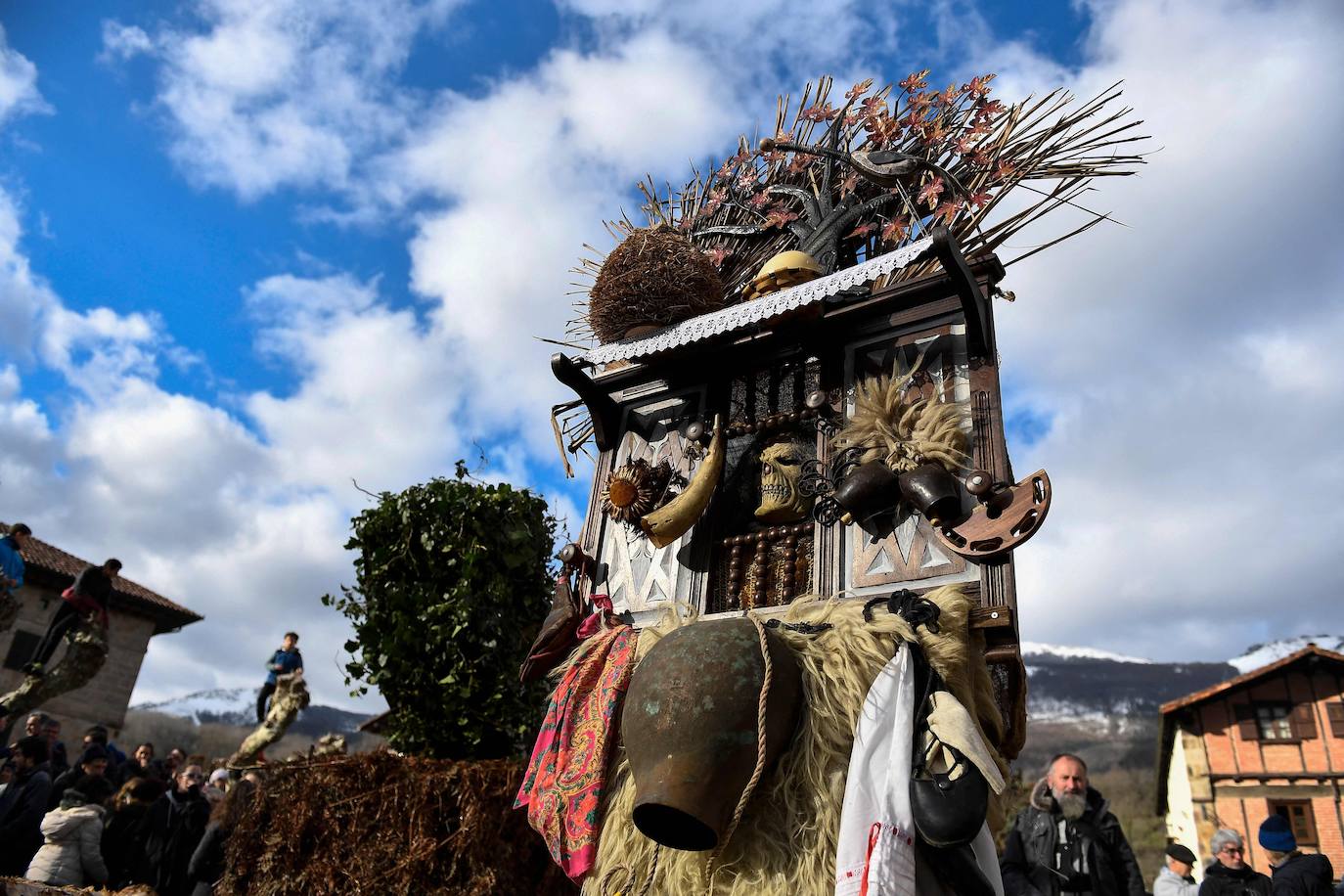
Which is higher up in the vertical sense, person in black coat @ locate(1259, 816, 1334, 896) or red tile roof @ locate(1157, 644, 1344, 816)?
red tile roof @ locate(1157, 644, 1344, 816)

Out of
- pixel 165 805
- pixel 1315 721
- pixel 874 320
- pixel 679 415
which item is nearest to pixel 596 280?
pixel 679 415

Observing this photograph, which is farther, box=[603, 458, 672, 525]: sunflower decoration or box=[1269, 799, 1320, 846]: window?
box=[1269, 799, 1320, 846]: window

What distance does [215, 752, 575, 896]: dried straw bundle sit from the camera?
4.65 metres

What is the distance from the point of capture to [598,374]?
19.8ft

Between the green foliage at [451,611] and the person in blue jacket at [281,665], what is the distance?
2.52 metres

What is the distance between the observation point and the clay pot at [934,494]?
3877mm

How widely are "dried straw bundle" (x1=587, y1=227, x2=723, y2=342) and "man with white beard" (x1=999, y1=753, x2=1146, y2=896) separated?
3418 mm

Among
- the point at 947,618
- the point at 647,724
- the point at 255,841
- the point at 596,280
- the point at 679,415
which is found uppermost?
the point at 596,280

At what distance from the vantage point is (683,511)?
4820mm

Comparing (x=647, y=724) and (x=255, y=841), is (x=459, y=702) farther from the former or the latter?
(x=647, y=724)

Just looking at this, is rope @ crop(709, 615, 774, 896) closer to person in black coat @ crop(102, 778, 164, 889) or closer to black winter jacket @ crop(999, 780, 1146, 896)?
black winter jacket @ crop(999, 780, 1146, 896)

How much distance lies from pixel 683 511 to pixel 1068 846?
2.65 meters

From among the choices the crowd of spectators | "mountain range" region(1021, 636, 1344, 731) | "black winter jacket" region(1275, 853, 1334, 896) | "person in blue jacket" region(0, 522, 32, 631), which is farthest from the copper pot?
"mountain range" region(1021, 636, 1344, 731)

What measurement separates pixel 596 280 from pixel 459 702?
2965 millimetres
